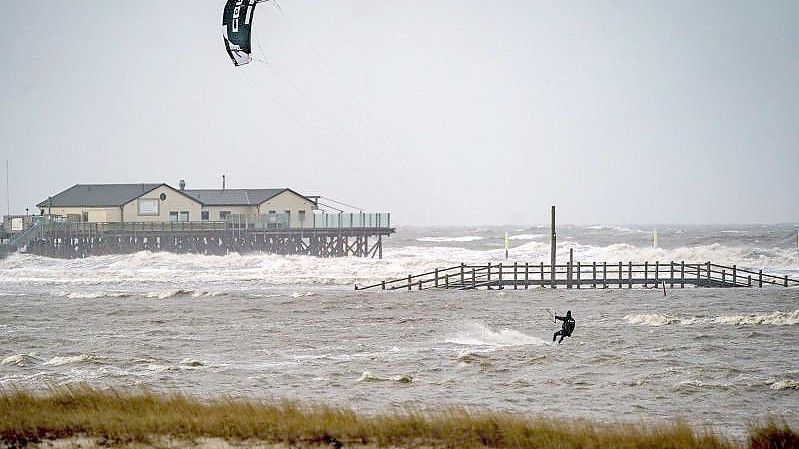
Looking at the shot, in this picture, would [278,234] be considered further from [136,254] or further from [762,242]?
[762,242]

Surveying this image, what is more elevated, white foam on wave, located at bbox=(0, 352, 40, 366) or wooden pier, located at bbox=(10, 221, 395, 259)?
wooden pier, located at bbox=(10, 221, 395, 259)

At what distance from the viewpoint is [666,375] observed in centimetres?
2359

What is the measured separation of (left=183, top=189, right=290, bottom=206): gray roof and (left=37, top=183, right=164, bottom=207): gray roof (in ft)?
14.2

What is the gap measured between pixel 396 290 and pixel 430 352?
23087 mm

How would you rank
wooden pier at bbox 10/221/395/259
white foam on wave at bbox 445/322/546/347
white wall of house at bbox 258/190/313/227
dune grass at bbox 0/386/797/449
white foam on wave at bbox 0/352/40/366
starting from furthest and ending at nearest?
white wall of house at bbox 258/190/313/227 < wooden pier at bbox 10/221/395/259 < white foam on wave at bbox 445/322/546/347 < white foam on wave at bbox 0/352/40/366 < dune grass at bbox 0/386/797/449

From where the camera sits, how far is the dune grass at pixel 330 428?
1543 cm

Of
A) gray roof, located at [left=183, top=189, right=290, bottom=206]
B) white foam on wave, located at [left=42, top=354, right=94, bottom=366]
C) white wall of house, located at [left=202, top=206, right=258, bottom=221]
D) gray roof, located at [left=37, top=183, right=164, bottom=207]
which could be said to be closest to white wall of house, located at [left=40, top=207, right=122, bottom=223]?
gray roof, located at [left=37, top=183, right=164, bottom=207]

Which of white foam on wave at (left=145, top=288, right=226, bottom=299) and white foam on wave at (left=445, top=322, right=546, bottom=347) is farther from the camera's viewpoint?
white foam on wave at (left=145, top=288, right=226, bottom=299)

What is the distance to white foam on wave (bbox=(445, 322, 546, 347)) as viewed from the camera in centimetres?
2986

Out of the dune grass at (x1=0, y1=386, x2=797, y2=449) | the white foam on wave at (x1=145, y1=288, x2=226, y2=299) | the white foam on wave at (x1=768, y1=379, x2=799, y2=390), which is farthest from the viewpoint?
the white foam on wave at (x1=145, y1=288, x2=226, y2=299)

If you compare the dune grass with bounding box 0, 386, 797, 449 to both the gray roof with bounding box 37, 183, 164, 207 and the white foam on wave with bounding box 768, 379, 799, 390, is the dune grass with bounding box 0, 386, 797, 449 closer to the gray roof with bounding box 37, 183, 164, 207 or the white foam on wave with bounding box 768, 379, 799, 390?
the white foam on wave with bounding box 768, 379, 799, 390

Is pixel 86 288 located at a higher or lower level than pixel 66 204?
lower

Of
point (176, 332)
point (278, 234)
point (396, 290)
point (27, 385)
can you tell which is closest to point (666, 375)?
point (27, 385)

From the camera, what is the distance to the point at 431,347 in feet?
95.4
